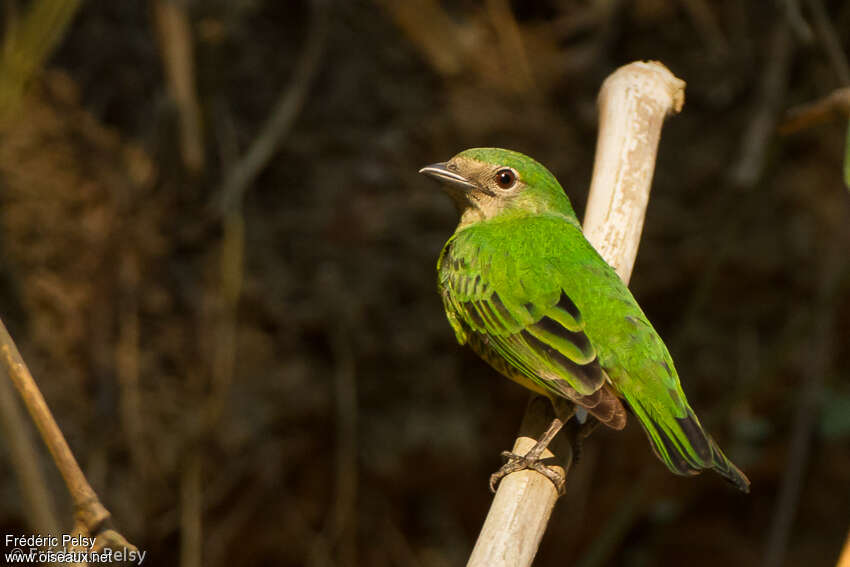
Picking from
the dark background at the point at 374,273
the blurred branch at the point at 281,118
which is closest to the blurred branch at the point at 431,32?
the dark background at the point at 374,273

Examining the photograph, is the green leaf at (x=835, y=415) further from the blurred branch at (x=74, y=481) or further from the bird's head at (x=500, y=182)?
the blurred branch at (x=74, y=481)

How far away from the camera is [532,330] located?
288 centimetres

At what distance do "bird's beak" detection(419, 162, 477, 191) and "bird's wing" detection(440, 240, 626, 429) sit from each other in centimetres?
33

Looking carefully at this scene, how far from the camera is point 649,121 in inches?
112

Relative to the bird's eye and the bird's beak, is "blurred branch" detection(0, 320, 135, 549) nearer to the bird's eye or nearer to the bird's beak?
the bird's beak

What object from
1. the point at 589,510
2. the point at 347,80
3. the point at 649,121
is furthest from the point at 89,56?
the point at 589,510

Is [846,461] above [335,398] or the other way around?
above

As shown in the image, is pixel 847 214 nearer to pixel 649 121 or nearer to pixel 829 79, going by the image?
pixel 829 79

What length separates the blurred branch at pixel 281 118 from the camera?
4.80 metres

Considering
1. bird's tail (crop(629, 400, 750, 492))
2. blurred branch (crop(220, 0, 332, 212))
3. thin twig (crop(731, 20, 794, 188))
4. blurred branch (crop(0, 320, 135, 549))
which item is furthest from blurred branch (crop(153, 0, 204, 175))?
blurred branch (crop(0, 320, 135, 549))

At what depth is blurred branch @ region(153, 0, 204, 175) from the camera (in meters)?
4.52

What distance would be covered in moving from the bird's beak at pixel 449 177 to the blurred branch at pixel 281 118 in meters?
1.61

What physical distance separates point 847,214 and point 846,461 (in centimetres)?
Result: 158

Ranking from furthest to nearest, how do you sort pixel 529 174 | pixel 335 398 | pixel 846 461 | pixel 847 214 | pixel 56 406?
pixel 846 461 < pixel 847 214 < pixel 335 398 < pixel 56 406 < pixel 529 174
